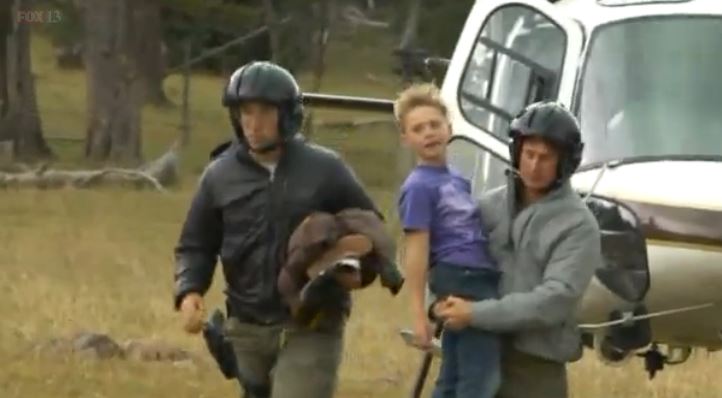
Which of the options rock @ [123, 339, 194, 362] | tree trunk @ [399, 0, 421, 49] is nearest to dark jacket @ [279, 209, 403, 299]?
rock @ [123, 339, 194, 362]

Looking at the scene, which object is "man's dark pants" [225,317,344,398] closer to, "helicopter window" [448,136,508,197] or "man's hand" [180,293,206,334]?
"man's hand" [180,293,206,334]

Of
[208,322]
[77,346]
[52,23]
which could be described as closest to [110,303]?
[77,346]

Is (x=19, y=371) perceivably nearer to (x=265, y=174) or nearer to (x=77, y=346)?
(x=77, y=346)

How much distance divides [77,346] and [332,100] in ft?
7.56

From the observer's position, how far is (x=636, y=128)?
10.3 meters

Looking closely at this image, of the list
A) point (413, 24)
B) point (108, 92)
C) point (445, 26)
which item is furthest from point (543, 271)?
point (413, 24)

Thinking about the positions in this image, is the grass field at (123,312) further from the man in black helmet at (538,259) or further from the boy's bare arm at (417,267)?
the man in black helmet at (538,259)

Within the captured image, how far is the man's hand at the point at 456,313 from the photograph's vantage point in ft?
23.2

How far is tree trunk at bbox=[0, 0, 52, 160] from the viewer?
4269 centimetres

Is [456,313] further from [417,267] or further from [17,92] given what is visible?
[17,92]

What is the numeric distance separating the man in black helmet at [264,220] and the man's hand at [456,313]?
0.60 metres

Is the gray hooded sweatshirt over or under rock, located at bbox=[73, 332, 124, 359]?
over

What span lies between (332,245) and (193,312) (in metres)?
0.52

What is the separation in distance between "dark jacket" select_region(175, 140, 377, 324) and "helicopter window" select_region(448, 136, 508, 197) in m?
2.97
